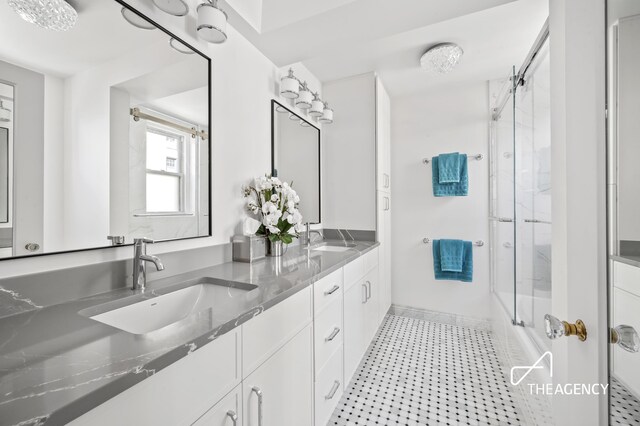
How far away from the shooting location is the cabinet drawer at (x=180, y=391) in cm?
48

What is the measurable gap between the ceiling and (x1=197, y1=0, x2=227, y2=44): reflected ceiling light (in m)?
0.19

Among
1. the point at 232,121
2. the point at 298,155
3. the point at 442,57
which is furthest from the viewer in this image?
the point at 298,155

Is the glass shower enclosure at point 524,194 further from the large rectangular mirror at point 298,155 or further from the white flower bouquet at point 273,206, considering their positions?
the large rectangular mirror at point 298,155

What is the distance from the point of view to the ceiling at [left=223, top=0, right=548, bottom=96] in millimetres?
1343

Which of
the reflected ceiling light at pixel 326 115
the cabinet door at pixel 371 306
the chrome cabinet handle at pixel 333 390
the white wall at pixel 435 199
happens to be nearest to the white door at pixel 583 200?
the chrome cabinet handle at pixel 333 390

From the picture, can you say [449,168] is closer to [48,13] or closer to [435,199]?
[435,199]

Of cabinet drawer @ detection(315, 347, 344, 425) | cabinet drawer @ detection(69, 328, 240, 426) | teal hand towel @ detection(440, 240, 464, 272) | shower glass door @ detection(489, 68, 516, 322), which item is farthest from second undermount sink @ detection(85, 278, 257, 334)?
teal hand towel @ detection(440, 240, 464, 272)

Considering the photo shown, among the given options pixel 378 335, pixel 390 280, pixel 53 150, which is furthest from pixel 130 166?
pixel 390 280

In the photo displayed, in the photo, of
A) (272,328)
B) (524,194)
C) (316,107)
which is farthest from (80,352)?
(524,194)

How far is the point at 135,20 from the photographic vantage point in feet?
3.34

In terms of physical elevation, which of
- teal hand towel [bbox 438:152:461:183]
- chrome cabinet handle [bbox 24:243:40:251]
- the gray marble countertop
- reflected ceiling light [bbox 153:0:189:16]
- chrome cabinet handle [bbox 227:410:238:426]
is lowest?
chrome cabinet handle [bbox 227:410:238:426]

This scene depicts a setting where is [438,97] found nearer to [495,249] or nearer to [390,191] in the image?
[390,191]

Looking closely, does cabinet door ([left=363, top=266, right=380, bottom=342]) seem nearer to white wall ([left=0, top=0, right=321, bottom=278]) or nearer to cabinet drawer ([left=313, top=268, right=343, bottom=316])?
cabinet drawer ([left=313, top=268, right=343, bottom=316])

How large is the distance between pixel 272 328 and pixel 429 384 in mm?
1405
